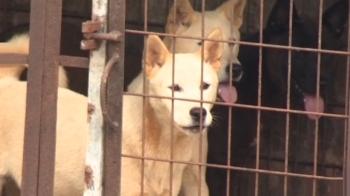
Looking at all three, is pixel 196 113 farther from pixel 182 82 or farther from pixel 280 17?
pixel 280 17

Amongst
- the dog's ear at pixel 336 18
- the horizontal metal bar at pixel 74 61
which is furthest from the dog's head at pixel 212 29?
the horizontal metal bar at pixel 74 61

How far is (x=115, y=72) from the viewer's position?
13.5 ft

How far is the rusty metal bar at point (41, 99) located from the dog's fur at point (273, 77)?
158 cm

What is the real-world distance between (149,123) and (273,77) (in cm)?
140

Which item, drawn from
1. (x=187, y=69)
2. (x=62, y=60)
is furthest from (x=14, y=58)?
(x=187, y=69)

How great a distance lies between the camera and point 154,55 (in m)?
4.50

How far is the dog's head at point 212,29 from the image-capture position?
17.2ft

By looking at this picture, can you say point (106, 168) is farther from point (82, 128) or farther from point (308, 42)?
point (308, 42)

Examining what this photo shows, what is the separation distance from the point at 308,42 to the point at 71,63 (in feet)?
6.18

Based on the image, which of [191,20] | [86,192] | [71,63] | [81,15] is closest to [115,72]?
[71,63]

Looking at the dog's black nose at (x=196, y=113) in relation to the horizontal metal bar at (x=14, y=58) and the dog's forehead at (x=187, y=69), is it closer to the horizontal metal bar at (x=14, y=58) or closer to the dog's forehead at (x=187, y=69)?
the dog's forehead at (x=187, y=69)

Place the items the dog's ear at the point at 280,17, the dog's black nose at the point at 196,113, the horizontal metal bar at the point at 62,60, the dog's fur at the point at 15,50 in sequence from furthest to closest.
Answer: the dog's ear at the point at 280,17, the dog's fur at the point at 15,50, the dog's black nose at the point at 196,113, the horizontal metal bar at the point at 62,60

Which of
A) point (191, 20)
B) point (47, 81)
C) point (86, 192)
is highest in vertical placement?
point (191, 20)

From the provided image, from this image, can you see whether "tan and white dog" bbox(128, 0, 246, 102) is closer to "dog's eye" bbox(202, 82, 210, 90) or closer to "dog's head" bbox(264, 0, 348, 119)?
"dog's head" bbox(264, 0, 348, 119)
